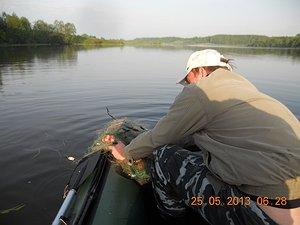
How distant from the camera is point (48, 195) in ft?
15.9

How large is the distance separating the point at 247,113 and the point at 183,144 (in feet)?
3.97

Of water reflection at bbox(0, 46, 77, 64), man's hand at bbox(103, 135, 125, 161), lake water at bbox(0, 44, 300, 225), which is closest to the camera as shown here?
man's hand at bbox(103, 135, 125, 161)

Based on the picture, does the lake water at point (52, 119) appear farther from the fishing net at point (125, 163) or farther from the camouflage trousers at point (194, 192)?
the camouflage trousers at point (194, 192)

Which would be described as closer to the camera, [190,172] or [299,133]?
[299,133]

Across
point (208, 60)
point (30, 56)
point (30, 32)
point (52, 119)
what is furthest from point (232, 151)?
point (30, 32)

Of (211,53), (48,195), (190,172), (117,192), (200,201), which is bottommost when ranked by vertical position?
(48,195)

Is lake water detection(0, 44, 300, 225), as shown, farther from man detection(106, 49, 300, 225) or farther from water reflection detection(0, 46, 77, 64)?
water reflection detection(0, 46, 77, 64)

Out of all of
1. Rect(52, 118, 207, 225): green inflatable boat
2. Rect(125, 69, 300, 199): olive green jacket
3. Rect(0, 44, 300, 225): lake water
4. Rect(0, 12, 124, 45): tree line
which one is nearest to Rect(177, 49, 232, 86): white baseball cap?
Rect(125, 69, 300, 199): olive green jacket

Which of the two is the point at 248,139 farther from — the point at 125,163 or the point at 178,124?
the point at 125,163

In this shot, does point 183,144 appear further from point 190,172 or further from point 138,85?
point 138,85

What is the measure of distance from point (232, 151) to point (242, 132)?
152mm

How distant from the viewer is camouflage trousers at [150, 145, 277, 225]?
2.43 meters

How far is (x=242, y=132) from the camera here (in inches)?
91.5

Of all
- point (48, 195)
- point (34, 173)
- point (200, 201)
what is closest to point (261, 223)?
point (200, 201)
